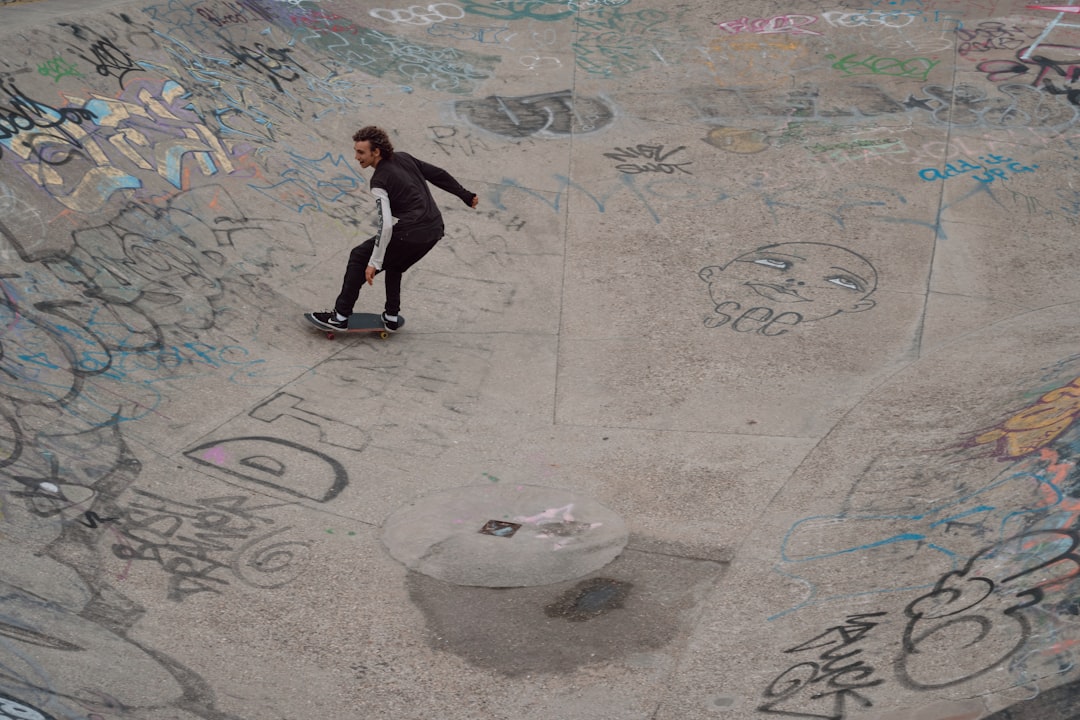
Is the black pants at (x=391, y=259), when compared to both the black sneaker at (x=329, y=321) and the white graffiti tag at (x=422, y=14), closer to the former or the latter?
the black sneaker at (x=329, y=321)

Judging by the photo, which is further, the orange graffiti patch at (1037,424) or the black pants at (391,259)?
the black pants at (391,259)

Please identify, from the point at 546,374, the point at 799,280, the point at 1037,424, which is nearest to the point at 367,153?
the point at 546,374

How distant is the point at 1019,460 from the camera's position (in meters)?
4.65

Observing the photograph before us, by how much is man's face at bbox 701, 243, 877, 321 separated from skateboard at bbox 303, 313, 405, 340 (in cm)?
274

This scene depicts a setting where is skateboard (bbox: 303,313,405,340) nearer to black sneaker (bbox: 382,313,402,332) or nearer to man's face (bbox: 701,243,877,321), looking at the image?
black sneaker (bbox: 382,313,402,332)

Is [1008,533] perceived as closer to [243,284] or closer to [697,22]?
[243,284]

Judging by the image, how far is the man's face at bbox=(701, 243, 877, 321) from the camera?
7.92m

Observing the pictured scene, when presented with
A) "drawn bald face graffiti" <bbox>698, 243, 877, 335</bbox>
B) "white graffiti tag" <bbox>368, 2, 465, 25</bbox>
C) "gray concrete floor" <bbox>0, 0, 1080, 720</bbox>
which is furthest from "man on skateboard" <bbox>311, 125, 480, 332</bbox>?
"white graffiti tag" <bbox>368, 2, 465, 25</bbox>

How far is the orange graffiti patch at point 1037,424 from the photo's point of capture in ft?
15.7

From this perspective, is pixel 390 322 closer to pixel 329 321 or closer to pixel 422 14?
pixel 329 321

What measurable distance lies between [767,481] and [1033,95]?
24.6 feet

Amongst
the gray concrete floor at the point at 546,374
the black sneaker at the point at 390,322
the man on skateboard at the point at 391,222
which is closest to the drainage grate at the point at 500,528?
the gray concrete floor at the point at 546,374

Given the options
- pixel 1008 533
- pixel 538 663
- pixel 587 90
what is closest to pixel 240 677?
pixel 538 663

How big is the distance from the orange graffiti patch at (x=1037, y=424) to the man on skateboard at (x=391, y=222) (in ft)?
12.7
